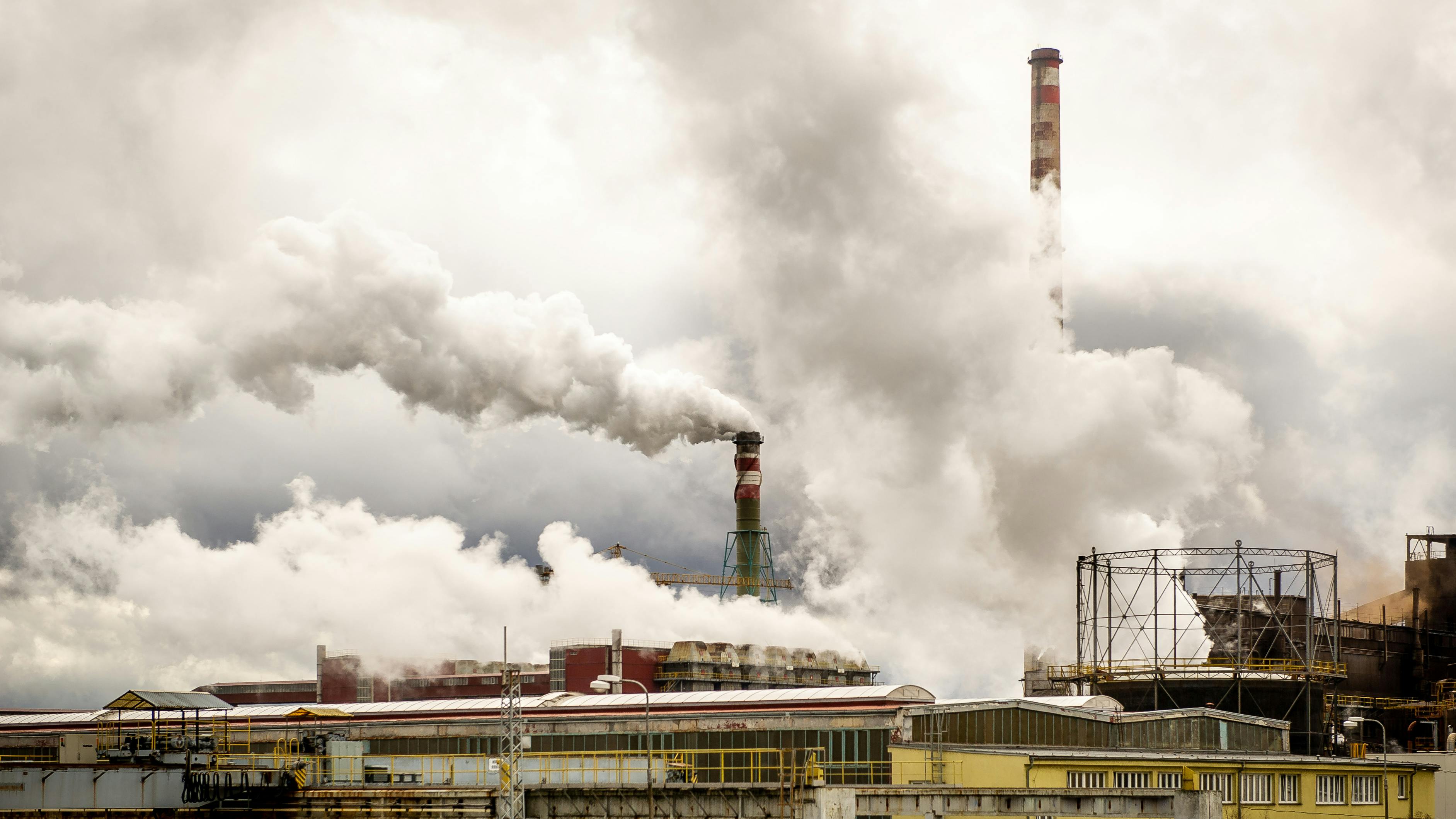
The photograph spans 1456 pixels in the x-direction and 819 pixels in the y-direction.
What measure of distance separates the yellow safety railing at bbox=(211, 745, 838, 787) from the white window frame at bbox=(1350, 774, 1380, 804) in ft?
51.9

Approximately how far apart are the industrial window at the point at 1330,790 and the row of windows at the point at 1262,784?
13 mm

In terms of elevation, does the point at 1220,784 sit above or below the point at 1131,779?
below

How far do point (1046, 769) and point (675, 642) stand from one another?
169 ft

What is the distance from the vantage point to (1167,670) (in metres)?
72.8

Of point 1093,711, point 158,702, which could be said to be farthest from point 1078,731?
point 158,702

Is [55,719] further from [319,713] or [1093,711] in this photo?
[1093,711]

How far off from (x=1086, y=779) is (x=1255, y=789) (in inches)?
284

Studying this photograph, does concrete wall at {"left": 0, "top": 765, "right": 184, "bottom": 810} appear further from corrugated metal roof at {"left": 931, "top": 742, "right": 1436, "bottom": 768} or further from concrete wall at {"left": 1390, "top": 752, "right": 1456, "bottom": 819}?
concrete wall at {"left": 1390, "top": 752, "right": 1456, "bottom": 819}

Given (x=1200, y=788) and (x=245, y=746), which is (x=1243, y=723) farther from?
(x=245, y=746)

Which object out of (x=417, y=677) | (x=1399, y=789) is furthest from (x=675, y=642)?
(x=1399, y=789)

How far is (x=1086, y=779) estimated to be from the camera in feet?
154

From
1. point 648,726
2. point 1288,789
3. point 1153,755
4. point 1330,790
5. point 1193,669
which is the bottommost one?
point 1330,790

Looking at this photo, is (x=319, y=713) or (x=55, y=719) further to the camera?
(x=55, y=719)

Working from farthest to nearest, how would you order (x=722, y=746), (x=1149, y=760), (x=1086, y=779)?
(x=722, y=746)
(x=1149, y=760)
(x=1086, y=779)
